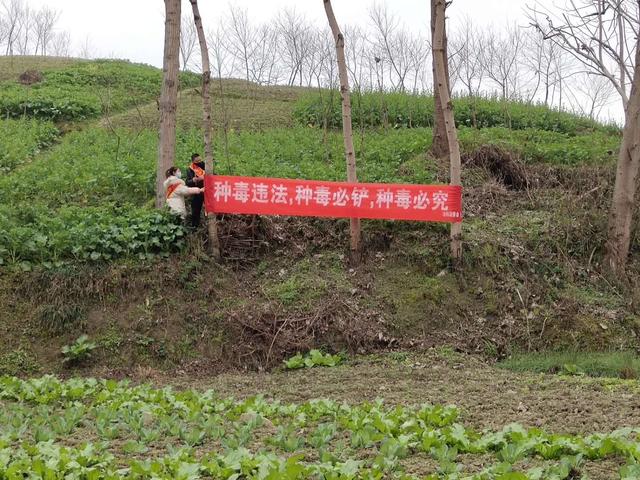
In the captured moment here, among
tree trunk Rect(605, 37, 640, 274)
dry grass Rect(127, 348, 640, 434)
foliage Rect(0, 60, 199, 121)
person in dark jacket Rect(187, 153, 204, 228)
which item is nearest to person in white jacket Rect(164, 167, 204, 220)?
person in dark jacket Rect(187, 153, 204, 228)

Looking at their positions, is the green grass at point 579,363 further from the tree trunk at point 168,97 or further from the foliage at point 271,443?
the tree trunk at point 168,97

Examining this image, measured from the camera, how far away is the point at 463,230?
1169 cm

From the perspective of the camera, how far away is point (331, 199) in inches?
428

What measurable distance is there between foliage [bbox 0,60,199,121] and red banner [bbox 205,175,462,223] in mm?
9597

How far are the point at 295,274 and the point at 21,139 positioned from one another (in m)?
9.98

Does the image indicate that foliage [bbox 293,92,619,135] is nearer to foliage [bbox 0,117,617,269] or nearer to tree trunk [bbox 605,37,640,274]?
foliage [bbox 0,117,617,269]

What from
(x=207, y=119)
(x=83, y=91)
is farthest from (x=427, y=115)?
(x=83, y=91)

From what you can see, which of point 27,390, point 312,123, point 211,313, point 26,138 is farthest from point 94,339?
point 312,123

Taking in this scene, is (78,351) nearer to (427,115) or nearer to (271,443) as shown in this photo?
(271,443)

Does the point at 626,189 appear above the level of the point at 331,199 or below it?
above

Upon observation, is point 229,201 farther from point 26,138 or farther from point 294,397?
point 26,138

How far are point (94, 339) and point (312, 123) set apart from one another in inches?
455

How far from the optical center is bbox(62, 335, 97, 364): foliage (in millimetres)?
9531

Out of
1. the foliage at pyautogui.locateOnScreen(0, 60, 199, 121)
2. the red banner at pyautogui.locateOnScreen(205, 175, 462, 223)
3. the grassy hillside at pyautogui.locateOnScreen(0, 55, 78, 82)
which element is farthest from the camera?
the grassy hillside at pyautogui.locateOnScreen(0, 55, 78, 82)
